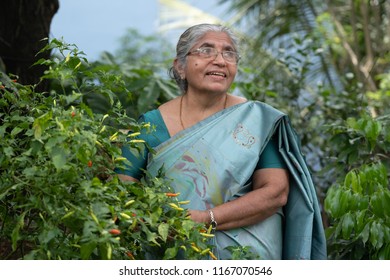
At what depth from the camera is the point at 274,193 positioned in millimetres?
3461

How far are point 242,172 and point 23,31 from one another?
198cm

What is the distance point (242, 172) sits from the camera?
3.47 meters

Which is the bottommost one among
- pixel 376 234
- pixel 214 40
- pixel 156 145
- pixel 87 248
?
pixel 376 234

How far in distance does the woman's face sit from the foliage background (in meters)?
0.28

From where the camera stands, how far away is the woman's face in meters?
3.51

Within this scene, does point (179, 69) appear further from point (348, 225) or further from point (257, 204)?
point (348, 225)

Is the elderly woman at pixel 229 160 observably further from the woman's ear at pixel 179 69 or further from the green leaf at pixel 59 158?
the green leaf at pixel 59 158

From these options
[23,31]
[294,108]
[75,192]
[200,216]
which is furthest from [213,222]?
[294,108]

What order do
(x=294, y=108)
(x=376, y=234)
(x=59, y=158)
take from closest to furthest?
(x=59, y=158), (x=376, y=234), (x=294, y=108)

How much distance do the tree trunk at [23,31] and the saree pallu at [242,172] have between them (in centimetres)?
166

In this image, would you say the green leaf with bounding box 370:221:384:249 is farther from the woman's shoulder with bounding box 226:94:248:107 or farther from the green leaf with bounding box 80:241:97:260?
the green leaf with bounding box 80:241:97:260
